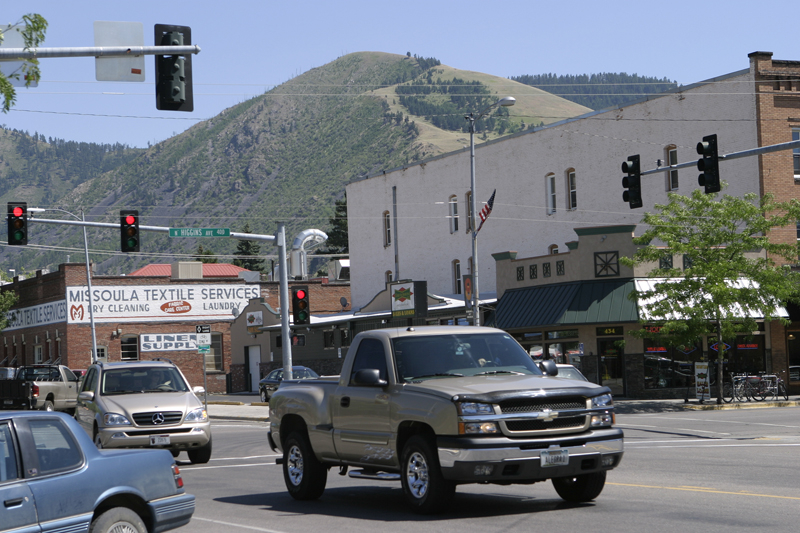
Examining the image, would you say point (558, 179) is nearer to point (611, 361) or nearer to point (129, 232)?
point (611, 361)

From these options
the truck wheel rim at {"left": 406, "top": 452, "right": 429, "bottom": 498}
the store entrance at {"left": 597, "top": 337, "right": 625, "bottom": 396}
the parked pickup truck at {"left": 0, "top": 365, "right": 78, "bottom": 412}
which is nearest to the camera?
the truck wheel rim at {"left": 406, "top": 452, "right": 429, "bottom": 498}

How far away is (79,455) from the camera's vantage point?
7680 millimetres

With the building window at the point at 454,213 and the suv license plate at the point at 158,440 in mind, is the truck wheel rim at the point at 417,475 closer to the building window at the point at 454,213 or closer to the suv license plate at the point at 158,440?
the suv license plate at the point at 158,440

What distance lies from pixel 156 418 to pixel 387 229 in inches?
1797

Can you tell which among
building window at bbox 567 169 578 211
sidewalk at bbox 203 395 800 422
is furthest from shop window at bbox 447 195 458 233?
sidewalk at bbox 203 395 800 422

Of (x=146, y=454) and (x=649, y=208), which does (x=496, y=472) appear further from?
(x=649, y=208)

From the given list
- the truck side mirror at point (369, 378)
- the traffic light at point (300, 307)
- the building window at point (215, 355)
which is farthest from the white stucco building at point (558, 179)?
the truck side mirror at point (369, 378)

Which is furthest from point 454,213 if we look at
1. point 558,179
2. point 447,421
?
point 447,421

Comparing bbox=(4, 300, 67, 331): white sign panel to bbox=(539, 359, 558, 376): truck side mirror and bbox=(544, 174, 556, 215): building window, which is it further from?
bbox=(539, 359, 558, 376): truck side mirror

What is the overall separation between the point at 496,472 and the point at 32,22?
8743 millimetres

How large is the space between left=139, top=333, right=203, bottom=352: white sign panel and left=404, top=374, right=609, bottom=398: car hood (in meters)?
54.2

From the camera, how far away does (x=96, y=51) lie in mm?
13586

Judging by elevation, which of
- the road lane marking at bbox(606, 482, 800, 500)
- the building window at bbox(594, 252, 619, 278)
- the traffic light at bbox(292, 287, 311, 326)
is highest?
the building window at bbox(594, 252, 619, 278)

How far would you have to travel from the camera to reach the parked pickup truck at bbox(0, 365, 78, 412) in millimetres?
34375
